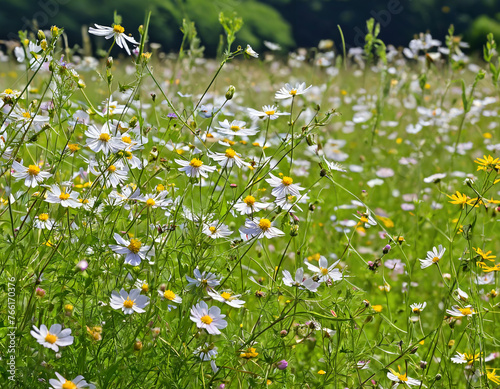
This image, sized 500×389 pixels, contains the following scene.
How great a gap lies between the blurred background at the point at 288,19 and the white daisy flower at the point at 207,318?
1285 cm

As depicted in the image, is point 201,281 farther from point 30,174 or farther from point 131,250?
point 30,174

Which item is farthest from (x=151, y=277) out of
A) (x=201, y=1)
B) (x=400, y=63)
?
(x=201, y=1)

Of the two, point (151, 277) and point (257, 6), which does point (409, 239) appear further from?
point (257, 6)

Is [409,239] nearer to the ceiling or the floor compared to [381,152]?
nearer to the ceiling

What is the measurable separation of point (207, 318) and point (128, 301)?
14 centimetres

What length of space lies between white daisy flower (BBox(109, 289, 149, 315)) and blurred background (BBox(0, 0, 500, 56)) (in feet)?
42.1

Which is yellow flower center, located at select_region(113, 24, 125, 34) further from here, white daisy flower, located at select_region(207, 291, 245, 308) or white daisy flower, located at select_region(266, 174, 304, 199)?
white daisy flower, located at select_region(207, 291, 245, 308)

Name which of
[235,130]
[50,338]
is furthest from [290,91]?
[50,338]

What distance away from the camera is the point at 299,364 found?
4.64 ft

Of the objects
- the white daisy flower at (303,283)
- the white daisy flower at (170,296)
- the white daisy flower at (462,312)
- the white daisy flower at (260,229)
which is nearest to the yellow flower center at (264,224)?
the white daisy flower at (260,229)

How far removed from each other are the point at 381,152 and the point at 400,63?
1515mm

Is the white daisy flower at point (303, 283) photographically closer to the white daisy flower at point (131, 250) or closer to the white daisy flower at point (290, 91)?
the white daisy flower at point (131, 250)

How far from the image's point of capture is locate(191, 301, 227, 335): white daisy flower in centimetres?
95

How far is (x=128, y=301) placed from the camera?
966mm
